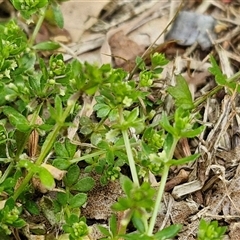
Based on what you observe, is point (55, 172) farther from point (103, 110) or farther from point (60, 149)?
point (103, 110)

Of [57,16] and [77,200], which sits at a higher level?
[57,16]

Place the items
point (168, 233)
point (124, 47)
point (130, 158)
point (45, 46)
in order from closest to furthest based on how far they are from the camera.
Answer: point (168, 233) < point (130, 158) < point (45, 46) < point (124, 47)

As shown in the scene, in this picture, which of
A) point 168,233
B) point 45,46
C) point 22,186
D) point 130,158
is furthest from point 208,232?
point 45,46

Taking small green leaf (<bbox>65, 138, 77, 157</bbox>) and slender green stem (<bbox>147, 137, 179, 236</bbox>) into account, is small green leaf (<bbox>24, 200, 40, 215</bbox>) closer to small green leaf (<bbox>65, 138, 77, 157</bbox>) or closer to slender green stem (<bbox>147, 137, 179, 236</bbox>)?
small green leaf (<bbox>65, 138, 77, 157</bbox>)

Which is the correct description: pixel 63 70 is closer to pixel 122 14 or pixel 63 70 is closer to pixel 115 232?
pixel 115 232

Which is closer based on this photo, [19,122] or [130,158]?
[130,158]

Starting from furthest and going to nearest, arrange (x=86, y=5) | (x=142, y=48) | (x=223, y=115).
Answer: (x=86, y=5) < (x=142, y=48) < (x=223, y=115)

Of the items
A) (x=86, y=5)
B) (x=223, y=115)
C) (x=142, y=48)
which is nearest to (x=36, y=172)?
(x=223, y=115)
